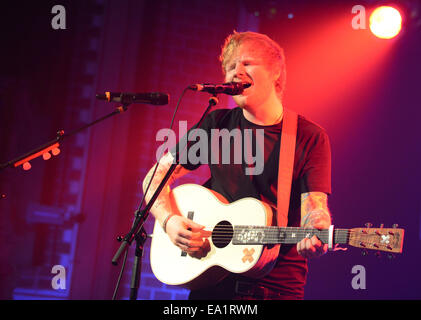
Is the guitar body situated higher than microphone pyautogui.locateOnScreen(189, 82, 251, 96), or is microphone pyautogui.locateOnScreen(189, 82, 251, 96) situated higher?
microphone pyautogui.locateOnScreen(189, 82, 251, 96)

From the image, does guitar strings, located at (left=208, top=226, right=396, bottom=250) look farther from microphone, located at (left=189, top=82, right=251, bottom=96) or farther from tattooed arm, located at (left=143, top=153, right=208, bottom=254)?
microphone, located at (left=189, top=82, right=251, bottom=96)

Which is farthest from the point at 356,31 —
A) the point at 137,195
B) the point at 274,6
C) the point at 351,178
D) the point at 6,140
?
the point at 6,140

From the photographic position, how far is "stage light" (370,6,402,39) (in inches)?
180

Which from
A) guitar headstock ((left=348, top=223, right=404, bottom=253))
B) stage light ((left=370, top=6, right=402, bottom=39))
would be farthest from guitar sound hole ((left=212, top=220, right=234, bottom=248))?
stage light ((left=370, top=6, right=402, bottom=39))

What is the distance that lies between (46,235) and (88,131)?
1257 millimetres

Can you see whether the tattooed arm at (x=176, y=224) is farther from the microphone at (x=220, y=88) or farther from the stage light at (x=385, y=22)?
the stage light at (x=385, y=22)

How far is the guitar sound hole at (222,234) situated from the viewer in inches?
117

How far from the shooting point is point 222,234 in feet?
9.89

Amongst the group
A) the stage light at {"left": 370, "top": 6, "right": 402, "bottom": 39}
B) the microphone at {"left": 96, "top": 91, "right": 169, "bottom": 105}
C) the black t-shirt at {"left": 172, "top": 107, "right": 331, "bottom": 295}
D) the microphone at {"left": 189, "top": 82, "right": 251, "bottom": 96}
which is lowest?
the black t-shirt at {"left": 172, "top": 107, "right": 331, "bottom": 295}

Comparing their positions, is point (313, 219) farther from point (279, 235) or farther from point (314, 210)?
point (279, 235)

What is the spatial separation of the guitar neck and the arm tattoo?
0.08 meters

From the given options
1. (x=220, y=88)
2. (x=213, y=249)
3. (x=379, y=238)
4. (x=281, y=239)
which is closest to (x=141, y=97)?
(x=220, y=88)

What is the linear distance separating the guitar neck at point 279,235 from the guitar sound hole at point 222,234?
6 cm
